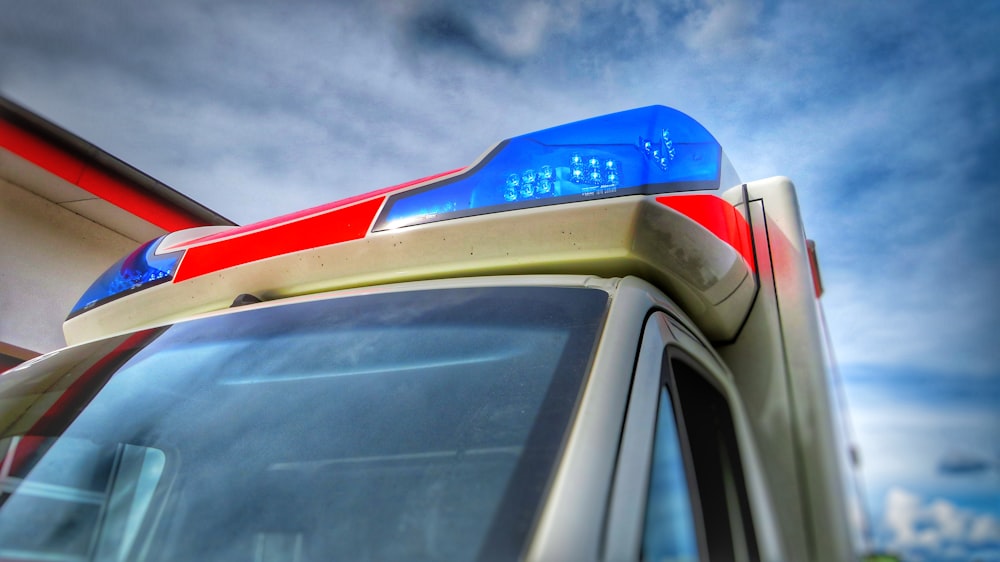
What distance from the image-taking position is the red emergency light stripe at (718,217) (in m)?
1.24

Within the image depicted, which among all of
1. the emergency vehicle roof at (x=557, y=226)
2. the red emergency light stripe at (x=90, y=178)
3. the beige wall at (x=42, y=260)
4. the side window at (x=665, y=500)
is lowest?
the side window at (x=665, y=500)

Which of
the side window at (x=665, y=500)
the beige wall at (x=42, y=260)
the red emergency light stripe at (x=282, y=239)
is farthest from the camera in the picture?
the beige wall at (x=42, y=260)

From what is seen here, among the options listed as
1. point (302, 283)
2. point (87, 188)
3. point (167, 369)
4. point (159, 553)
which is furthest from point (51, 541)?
point (87, 188)

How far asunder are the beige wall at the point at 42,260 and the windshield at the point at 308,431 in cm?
421

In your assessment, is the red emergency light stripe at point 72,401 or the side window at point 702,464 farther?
the red emergency light stripe at point 72,401

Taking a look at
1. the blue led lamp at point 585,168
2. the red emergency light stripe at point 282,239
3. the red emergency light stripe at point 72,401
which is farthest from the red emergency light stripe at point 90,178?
the blue led lamp at point 585,168

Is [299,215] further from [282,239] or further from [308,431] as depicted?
[308,431]

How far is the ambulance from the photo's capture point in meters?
0.91

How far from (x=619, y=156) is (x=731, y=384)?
489 millimetres

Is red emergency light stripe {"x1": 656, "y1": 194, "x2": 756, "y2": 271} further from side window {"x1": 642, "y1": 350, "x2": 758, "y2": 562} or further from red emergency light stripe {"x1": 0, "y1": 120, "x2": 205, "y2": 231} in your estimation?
red emergency light stripe {"x1": 0, "y1": 120, "x2": 205, "y2": 231}

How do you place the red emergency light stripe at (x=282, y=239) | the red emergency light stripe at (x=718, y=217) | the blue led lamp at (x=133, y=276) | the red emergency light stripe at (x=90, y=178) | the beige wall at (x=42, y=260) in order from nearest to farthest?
the red emergency light stripe at (x=718, y=217) < the red emergency light stripe at (x=282, y=239) < the blue led lamp at (x=133, y=276) < the red emergency light stripe at (x=90, y=178) < the beige wall at (x=42, y=260)

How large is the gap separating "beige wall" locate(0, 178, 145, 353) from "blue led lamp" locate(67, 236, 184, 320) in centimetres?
385

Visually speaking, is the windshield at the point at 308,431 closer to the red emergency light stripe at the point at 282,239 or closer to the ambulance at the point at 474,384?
the ambulance at the point at 474,384

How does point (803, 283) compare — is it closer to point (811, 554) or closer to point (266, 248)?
point (811, 554)
